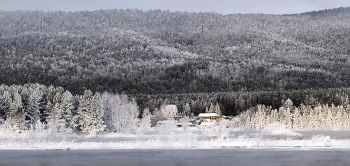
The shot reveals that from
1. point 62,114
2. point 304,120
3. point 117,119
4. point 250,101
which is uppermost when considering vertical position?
point 250,101

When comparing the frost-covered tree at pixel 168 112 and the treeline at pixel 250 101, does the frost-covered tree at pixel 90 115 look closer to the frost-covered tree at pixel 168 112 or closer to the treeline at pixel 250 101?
the frost-covered tree at pixel 168 112

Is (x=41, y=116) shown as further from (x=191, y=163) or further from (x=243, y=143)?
(x=191, y=163)

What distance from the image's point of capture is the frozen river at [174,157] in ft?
175

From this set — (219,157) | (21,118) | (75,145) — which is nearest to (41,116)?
(21,118)

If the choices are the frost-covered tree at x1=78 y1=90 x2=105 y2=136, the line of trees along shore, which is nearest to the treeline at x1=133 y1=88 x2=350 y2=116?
the line of trees along shore

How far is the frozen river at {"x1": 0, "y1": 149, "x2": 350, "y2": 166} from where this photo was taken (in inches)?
2099

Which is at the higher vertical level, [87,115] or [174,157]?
[87,115]

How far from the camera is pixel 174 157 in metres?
58.7

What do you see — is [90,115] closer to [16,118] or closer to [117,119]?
[117,119]

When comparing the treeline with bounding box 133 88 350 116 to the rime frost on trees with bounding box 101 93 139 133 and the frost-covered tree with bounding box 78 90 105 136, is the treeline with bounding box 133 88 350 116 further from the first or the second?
the frost-covered tree with bounding box 78 90 105 136

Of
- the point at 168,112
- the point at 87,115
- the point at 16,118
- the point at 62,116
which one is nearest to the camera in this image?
the point at 87,115

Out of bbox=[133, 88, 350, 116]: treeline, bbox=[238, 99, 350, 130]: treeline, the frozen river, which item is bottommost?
the frozen river

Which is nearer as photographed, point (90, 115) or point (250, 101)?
point (90, 115)

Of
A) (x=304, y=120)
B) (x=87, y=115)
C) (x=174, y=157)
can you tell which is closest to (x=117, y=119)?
(x=87, y=115)
